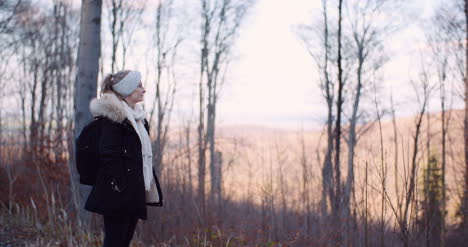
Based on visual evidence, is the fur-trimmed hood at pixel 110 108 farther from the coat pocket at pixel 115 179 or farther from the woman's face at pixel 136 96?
the coat pocket at pixel 115 179

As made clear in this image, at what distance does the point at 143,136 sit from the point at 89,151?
0.37 m

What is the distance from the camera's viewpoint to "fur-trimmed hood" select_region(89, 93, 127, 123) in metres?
2.81

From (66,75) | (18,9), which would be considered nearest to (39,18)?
(66,75)

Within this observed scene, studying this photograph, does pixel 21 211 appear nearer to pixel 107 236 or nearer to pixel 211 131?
pixel 107 236

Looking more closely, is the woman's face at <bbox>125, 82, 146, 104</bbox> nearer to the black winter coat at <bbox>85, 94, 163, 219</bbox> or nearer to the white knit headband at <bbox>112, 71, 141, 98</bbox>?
the white knit headband at <bbox>112, 71, 141, 98</bbox>

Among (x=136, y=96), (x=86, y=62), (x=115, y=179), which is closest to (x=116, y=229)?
(x=115, y=179)

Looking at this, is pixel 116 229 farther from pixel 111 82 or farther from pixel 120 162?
pixel 111 82

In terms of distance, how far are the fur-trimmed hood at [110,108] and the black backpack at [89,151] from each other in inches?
2.9

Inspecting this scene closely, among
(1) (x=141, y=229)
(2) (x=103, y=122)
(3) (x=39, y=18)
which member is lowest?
(1) (x=141, y=229)

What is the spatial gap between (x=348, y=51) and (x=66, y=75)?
12.3 m

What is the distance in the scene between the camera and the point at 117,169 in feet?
9.07

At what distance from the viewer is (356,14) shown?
1758 centimetres

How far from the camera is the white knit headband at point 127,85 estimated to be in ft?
9.75

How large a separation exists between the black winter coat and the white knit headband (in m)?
0.13
